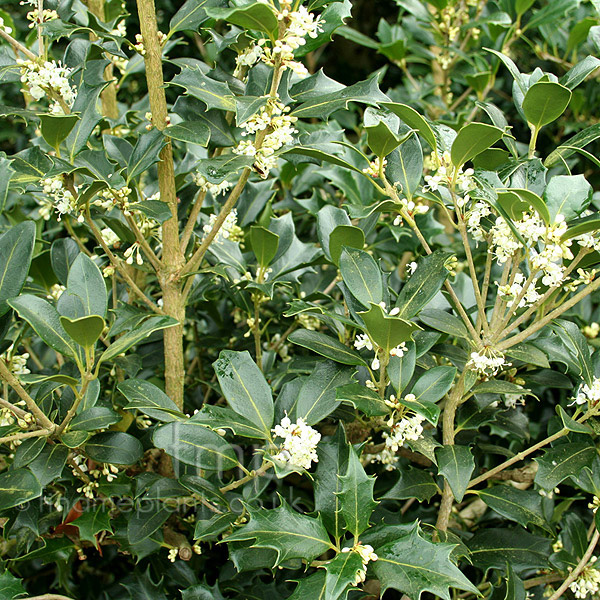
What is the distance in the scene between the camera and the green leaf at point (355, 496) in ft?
3.24

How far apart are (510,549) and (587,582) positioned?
0.15 meters

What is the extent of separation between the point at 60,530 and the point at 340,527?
0.61 m

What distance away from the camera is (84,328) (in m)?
0.99

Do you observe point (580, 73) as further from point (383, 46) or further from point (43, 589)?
point (43, 589)

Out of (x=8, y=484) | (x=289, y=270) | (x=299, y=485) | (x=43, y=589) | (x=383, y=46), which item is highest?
(x=383, y=46)

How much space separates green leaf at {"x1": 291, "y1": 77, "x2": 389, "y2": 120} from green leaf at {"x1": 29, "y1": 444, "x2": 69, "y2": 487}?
692 mm

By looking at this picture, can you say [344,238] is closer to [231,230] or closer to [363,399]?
[363,399]

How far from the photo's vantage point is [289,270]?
1429 mm

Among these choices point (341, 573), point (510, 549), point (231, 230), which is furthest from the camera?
point (231, 230)

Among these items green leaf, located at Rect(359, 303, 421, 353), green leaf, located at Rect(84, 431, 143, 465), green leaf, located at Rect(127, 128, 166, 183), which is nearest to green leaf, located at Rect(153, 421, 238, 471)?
green leaf, located at Rect(84, 431, 143, 465)

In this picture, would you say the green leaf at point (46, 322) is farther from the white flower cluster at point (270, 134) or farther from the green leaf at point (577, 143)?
the green leaf at point (577, 143)

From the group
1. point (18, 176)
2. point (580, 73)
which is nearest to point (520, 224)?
point (580, 73)

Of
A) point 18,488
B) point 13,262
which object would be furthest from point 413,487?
point 13,262

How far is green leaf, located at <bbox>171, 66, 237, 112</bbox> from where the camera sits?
110 cm
